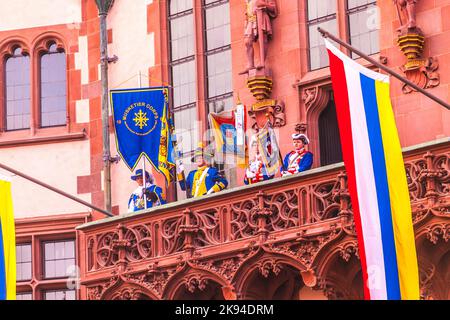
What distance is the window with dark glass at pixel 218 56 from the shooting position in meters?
46.9

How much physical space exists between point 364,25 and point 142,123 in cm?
510

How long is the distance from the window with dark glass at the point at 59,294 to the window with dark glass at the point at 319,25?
294 inches

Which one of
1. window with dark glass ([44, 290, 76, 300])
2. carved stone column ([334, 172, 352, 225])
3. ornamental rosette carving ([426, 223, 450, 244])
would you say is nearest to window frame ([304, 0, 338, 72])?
carved stone column ([334, 172, 352, 225])

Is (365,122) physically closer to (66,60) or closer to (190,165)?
(190,165)

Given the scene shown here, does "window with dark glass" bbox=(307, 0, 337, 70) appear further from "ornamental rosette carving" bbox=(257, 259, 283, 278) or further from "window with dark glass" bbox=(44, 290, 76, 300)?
"window with dark glass" bbox=(44, 290, 76, 300)

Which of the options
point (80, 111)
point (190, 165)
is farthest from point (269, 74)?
point (80, 111)

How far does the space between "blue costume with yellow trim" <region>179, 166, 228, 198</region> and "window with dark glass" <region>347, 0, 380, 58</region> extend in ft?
11.3

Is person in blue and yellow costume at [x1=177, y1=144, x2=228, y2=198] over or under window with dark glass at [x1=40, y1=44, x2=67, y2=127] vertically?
under

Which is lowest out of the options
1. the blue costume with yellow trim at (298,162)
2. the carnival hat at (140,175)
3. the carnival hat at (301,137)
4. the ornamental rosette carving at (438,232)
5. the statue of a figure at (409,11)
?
the ornamental rosette carving at (438,232)

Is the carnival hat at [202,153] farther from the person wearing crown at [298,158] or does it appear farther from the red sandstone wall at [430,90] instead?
the red sandstone wall at [430,90]

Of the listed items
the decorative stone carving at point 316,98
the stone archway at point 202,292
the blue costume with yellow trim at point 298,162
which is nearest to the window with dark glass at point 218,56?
the decorative stone carving at point 316,98

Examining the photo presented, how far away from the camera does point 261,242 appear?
42344mm

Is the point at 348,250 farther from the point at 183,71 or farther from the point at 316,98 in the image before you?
the point at 183,71

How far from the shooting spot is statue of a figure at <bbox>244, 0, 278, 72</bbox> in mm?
45438
